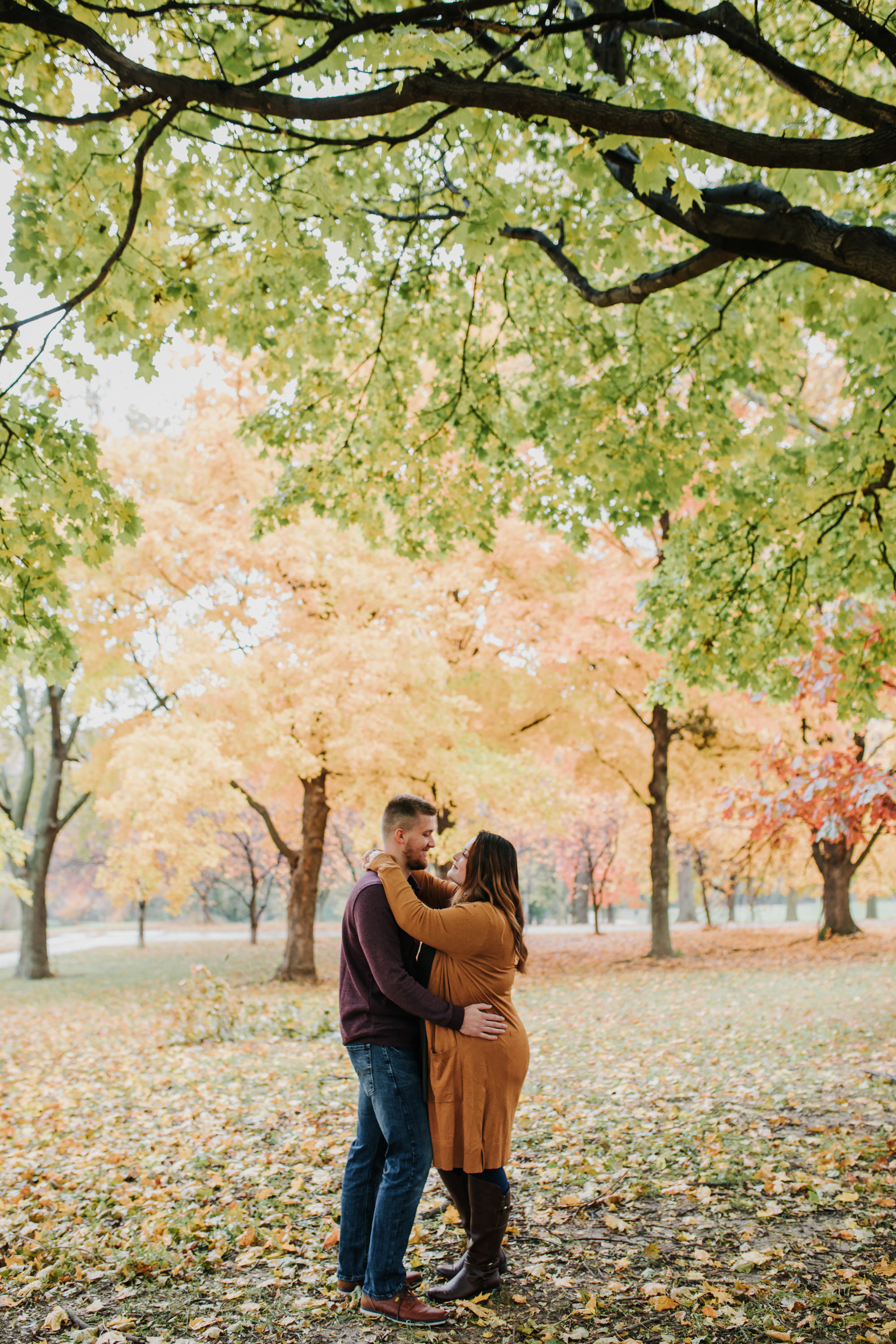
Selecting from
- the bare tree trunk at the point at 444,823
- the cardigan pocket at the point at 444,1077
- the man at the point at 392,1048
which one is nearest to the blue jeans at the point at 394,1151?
the man at the point at 392,1048

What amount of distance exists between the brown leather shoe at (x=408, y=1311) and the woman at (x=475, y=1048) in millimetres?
158

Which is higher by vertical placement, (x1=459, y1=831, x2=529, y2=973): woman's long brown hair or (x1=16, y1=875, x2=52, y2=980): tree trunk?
(x1=459, y1=831, x2=529, y2=973): woman's long brown hair

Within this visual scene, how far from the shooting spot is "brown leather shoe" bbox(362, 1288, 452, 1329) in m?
3.22

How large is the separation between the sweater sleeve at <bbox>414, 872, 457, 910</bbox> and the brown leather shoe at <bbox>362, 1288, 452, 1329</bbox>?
1.48 meters

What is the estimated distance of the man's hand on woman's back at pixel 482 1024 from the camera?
10.6ft

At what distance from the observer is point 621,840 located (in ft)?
111

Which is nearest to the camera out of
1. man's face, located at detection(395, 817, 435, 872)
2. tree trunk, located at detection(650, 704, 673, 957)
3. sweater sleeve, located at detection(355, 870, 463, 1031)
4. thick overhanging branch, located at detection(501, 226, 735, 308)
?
sweater sleeve, located at detection(355, 870, 463, 1031)

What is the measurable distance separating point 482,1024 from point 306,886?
13608 mm

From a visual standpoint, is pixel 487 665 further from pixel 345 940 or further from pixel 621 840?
pixel 621 840

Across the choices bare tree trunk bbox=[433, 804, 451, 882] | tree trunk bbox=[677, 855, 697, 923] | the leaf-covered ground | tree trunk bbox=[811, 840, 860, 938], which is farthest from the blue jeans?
tree trunk bbox=[677, 855, 697, 923]

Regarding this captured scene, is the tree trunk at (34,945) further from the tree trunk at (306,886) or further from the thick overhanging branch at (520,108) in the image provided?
the thick overhanging branch at (520,108)

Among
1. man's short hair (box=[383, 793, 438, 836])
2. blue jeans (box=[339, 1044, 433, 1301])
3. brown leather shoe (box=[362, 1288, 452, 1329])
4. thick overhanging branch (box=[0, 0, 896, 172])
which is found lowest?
brown leather shoe (box=[362, 1288, 452, 1329])

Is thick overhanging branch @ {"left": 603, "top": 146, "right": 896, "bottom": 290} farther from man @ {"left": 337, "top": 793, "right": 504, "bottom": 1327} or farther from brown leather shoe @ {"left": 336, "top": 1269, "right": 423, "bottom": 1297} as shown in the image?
brown leather shoe @ {"left": 336, "top": 1269, "right": 423, "bottom": 1297}

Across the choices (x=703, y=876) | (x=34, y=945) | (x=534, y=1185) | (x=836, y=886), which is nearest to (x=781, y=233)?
(x=534, y=1185)
